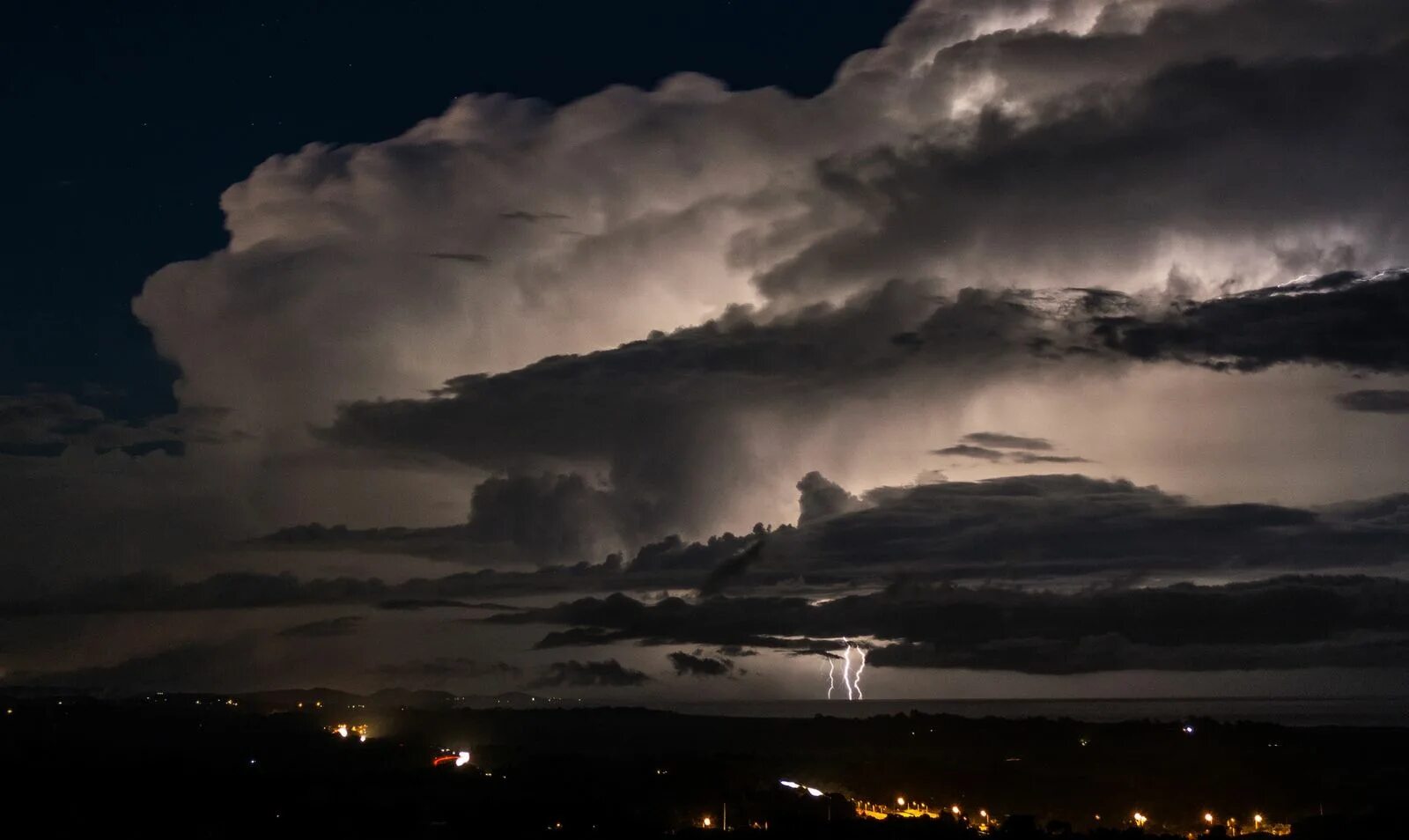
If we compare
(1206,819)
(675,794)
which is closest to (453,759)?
(675,794)

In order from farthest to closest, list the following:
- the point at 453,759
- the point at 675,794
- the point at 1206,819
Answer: the point at 453,759, the point at 675,794, the point at 1206,819

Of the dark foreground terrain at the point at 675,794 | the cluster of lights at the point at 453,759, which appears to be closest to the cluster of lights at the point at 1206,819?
the dark foreground terrain at the point at 675,794

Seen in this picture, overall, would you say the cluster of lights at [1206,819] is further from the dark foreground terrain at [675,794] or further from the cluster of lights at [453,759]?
the cluster of lights at [453,759]

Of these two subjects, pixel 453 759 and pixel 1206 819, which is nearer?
pixel 1206 819

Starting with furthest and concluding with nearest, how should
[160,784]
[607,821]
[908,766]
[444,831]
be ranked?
[908,766], [160,784], [607,821], [444,831]

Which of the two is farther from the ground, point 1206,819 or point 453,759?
point 453,759

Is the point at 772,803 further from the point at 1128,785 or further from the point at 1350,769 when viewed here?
the point at 1350,769

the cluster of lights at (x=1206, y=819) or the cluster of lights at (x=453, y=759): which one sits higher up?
the cluster of lights at (x=453, y=759)

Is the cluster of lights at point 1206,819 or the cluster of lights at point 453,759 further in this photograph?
the cluster of lights at point 453,759

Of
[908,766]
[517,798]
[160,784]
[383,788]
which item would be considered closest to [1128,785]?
[908,766]

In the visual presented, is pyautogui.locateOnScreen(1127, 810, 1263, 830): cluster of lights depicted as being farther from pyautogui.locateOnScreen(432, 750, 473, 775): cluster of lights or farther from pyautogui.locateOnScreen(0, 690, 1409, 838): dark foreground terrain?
pyautogui.locateOnScreen(432, 750, 473, 775): cluster of lights

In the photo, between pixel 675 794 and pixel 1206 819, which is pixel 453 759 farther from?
pixel 1206 819
